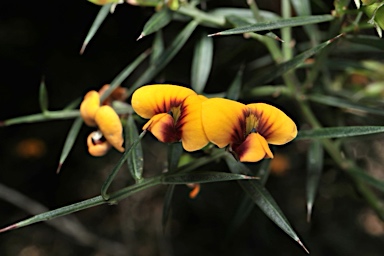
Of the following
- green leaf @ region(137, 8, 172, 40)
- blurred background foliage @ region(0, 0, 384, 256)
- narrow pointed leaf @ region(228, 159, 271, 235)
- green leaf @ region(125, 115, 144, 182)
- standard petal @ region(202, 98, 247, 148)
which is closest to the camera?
standard petal @ region(202, 98, 247, 148)

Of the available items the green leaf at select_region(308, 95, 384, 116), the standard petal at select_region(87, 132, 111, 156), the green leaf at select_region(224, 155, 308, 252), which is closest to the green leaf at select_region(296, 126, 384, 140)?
the green leaf at select_region(224, 155, 308, 252)

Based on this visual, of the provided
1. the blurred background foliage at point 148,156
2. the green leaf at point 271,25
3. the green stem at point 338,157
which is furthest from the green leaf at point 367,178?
the green leaf at point 271,25

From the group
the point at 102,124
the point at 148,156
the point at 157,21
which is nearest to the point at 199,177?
the point at 102,124

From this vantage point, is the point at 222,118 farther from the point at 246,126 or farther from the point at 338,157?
the point at 338,157

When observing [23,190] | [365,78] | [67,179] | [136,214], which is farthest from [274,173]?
[23,190]

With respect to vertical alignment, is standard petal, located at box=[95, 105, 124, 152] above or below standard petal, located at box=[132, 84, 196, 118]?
below

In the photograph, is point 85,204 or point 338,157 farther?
point 338,157

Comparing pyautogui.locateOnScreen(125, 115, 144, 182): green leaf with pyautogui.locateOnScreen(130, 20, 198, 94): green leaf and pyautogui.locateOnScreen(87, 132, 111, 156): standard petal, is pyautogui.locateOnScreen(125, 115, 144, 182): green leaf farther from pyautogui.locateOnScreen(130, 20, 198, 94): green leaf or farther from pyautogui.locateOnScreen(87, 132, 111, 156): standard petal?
pyautogui.locateOnScreen(130, 20, 198, 94): green leaf
